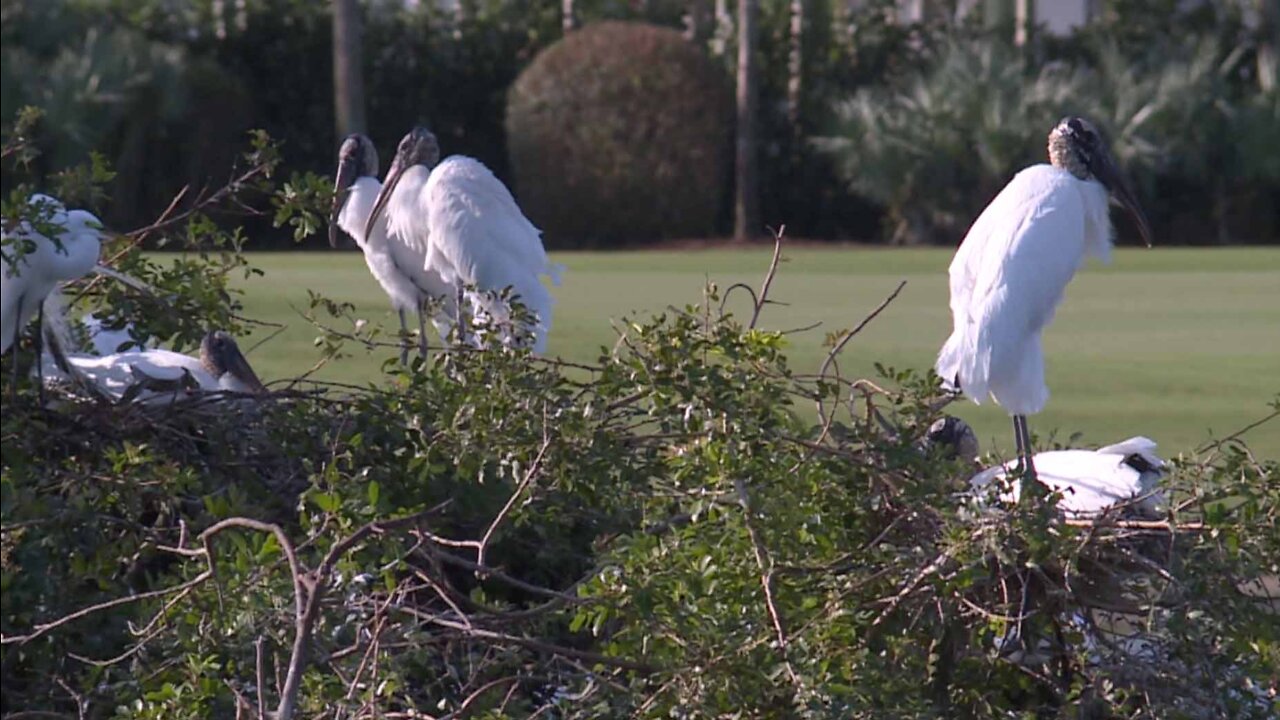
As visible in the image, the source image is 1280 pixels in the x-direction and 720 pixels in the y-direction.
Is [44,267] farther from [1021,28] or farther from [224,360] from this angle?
[1021,28]

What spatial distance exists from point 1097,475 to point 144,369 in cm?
203

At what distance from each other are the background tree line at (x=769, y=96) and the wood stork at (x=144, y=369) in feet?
49.2

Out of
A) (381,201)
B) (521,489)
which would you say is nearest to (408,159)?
(381,201)

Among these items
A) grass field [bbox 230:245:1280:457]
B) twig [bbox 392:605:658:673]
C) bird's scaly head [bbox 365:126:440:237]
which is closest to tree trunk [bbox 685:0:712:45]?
grass field [bbox 230:245:1280:457]

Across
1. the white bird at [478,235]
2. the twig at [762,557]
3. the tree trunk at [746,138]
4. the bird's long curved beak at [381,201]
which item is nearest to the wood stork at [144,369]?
the twig at [762,557]

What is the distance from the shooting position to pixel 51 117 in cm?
2042

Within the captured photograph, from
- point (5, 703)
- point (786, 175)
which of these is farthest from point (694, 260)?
point (5, 703)

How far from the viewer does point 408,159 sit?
8938 millimetres

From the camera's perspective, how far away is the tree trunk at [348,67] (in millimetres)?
21144

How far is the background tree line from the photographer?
20.7 m

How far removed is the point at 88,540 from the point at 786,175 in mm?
19554

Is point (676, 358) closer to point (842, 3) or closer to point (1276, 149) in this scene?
point (1276, 149)

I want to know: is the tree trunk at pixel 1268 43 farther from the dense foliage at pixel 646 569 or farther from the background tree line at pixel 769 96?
the dense foliage at pixel 646 569

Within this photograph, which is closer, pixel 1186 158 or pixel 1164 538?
pixel 1164 538
